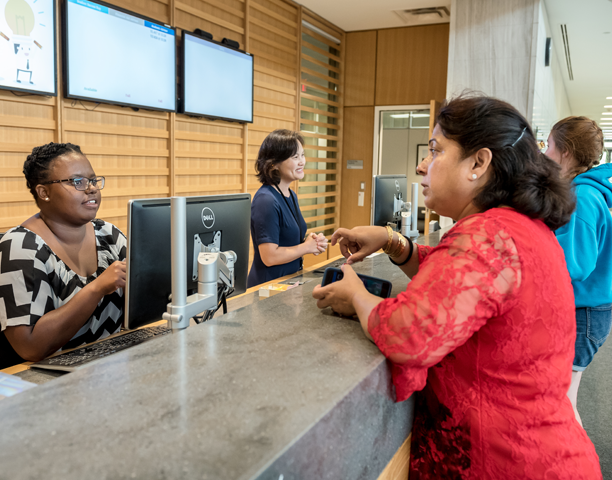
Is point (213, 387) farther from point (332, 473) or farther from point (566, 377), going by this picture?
point (566, 377)

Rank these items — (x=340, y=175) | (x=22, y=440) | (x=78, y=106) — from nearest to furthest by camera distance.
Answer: (x=22, y=440) → (x=78, y=106) → (x=340, y=175)

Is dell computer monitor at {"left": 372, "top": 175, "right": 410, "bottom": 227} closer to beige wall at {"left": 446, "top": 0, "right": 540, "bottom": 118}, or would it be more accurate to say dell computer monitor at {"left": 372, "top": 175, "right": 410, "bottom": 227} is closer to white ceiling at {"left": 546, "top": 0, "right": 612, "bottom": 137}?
beige wall at {"left": 446, "top": 0, "right": 540, "bottom": 118}

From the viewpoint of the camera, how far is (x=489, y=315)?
36.1 inches

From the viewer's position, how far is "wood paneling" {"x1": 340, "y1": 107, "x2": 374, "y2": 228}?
7004mm

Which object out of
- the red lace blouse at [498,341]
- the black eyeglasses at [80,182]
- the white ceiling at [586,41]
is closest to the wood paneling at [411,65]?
the white ceiling at [586,41]

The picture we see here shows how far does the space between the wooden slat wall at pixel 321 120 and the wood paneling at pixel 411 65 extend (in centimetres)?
63

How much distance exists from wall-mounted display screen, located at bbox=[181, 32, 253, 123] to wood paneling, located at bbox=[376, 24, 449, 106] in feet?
8.33

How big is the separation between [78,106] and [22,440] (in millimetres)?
3230

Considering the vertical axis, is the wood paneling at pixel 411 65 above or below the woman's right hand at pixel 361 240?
above

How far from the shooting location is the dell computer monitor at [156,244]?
130cm

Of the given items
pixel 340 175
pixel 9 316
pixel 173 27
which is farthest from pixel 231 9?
pixel 9 316

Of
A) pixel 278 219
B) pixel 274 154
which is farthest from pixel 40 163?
pixel 274 154

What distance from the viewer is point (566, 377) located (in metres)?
1.01

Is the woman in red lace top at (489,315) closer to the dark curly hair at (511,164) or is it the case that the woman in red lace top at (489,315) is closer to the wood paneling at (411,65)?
the dark curly hair at (511,164)
